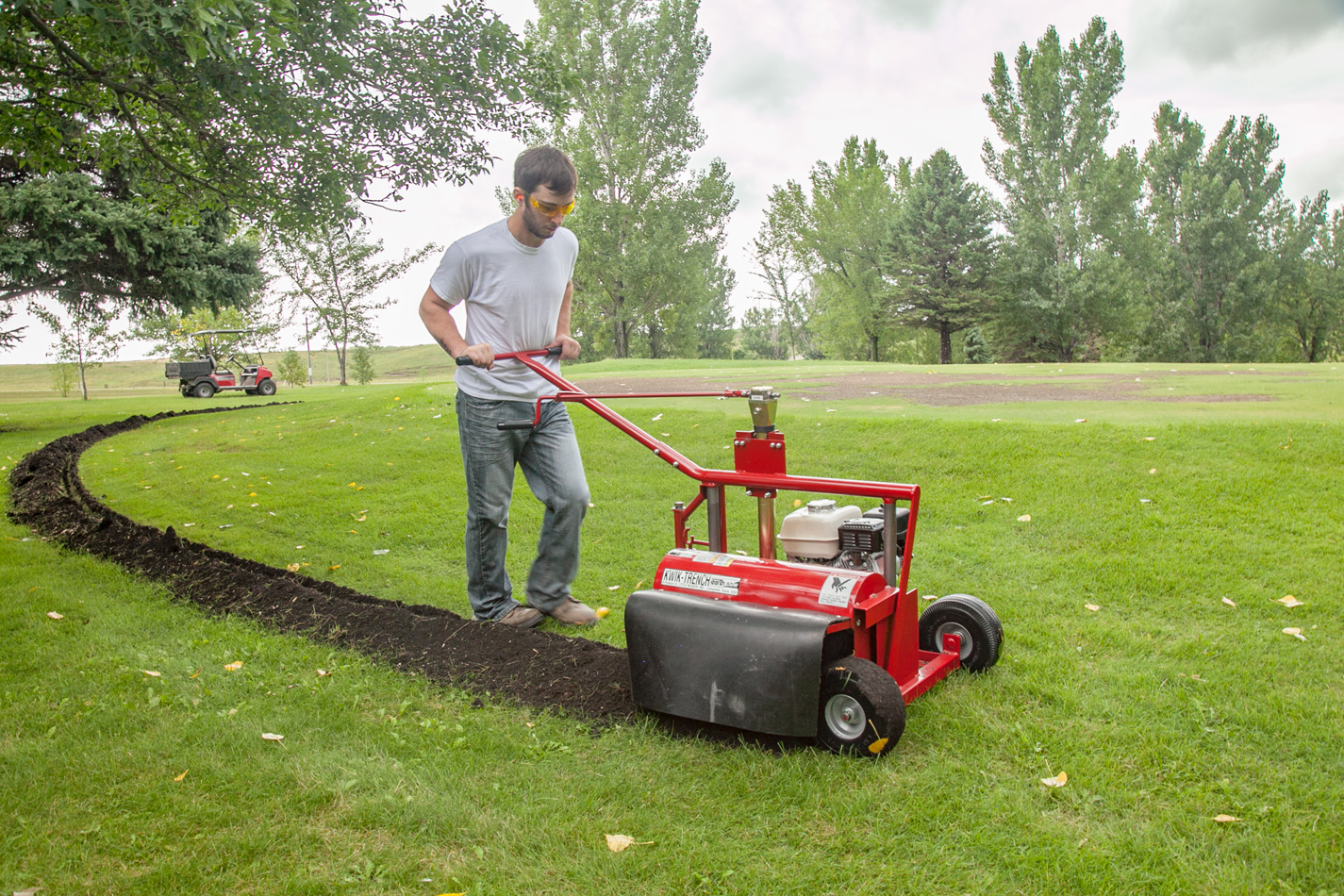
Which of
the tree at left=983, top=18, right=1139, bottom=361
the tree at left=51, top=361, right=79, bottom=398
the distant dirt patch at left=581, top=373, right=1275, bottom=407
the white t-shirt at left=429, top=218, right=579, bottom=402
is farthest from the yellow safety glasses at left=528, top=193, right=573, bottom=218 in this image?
the tree at left=51, top=361, right=79, bottom=398

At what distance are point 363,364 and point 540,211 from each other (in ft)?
131

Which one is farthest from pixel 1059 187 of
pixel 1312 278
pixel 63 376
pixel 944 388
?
pixel 63 376

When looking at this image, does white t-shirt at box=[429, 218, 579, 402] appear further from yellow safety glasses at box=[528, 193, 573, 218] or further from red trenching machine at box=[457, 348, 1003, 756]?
red trenching machine at box=[457, 348, 1003, 756]

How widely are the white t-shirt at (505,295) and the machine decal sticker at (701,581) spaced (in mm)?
1371

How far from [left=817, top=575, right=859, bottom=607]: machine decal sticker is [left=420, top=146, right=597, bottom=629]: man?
1.60m

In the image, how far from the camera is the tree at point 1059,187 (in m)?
38.5

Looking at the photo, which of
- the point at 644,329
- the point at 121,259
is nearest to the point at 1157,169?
the point at 644,329

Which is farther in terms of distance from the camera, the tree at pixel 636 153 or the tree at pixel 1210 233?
the tree at pixel 1210 233

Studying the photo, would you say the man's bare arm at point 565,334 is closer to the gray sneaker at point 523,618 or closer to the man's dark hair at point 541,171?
the man's dark hair at point 541,171

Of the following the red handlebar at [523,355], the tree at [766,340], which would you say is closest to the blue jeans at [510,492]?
the red handlebar at [523,355]

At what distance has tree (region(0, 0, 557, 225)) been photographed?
6594 mm

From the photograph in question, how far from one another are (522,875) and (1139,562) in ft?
13.8

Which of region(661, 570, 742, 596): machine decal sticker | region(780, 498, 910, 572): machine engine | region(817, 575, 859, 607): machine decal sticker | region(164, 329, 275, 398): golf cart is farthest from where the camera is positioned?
region(164, 329, 275, 398): golf cart

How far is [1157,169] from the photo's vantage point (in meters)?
44.9
